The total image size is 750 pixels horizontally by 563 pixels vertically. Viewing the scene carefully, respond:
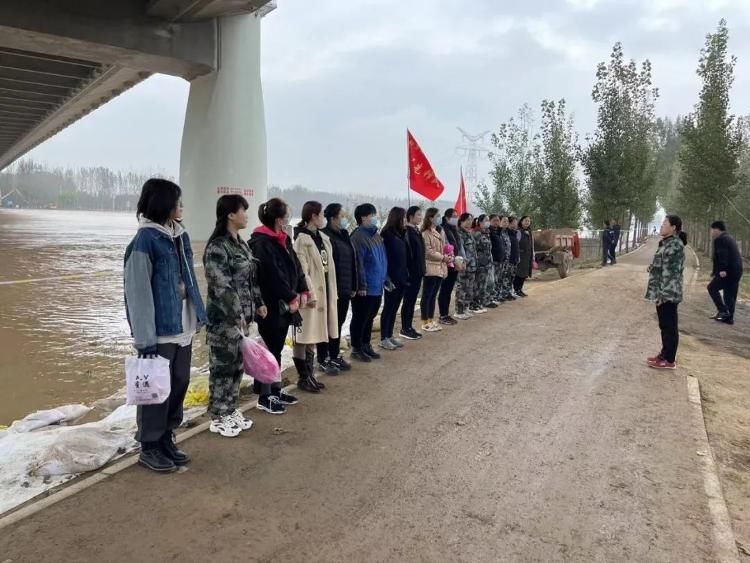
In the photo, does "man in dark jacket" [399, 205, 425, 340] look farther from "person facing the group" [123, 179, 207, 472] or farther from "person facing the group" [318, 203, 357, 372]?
"person facing the group" [123, 179, 207, 472]

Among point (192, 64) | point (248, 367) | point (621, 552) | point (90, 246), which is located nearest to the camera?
point (621, 552)

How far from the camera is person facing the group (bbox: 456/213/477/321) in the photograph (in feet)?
30.4

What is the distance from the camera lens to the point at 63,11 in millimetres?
11469

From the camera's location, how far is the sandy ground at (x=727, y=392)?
3609mm

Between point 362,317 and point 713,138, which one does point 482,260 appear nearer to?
point 362,317

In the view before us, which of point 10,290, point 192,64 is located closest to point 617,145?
point 192,64

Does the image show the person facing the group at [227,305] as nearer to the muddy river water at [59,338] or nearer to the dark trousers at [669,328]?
the muddy river water at [59,338]

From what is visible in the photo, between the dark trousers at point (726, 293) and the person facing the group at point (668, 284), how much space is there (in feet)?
15.1

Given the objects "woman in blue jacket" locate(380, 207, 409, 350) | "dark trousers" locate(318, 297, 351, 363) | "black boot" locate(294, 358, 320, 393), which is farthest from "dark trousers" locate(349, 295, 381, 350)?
"black boot" locate(294, 358, 320, 393)

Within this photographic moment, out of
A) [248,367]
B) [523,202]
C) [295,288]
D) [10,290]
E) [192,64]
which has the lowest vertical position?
[10,290]

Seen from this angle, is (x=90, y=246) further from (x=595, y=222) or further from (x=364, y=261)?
(x=595, y=222)

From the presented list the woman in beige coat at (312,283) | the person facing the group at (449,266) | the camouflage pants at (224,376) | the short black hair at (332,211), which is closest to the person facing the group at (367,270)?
the short black hair at (332,211)

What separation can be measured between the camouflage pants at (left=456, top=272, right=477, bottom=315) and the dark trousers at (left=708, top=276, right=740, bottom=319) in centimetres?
467

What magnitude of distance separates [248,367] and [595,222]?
1125 inches
